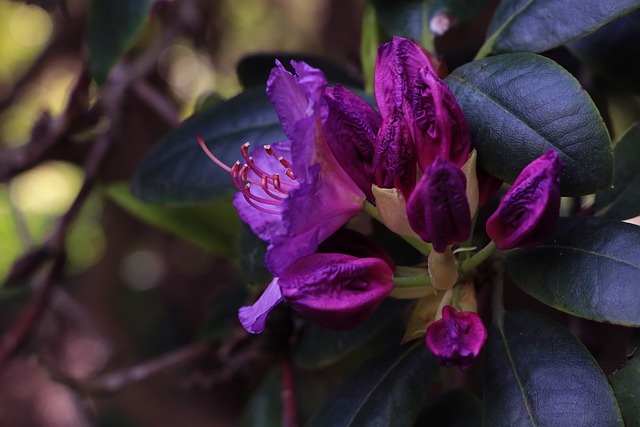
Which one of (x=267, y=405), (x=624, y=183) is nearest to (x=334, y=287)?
(x=624, y=183)

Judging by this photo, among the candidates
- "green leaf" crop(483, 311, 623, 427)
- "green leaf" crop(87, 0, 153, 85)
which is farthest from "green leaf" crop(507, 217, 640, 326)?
"green leaf" crop(87, 0, 153, 85)

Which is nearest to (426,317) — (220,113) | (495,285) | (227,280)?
(495,285)

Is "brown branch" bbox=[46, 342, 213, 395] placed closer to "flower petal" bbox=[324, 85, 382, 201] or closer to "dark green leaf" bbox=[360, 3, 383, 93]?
"dark green leaf" bbox=[360, 3, 383, 93]

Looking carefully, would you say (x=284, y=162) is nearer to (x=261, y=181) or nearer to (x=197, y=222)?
(x=261, y=181)

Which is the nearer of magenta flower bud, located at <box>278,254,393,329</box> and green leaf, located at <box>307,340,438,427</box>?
magenta flower bud, located at <box>278,254,393,329</box>

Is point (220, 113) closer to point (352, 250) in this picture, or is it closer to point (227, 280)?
point (352, 250)

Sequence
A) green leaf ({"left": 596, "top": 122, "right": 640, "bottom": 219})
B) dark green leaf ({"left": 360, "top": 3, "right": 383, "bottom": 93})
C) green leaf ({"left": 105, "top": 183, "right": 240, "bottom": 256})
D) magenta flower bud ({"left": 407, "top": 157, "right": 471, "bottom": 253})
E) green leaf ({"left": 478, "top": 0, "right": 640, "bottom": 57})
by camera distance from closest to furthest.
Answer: magenta flower bud ({"left": 407, "top": 157, "right": 471, "bottom": 253}), green leaf ({"left": 478, "top": 0, "right": 640, "bottom": 57}), green leaf ({"left": 596, "top": 122, "right": 640, "bottom": 219}), dark green leaf ({"left": 360, "top": 3, "right": 383, "bottom": 93}), green leaf ({"left": 105, "top": 183, "right": 240, "bottom": 256})

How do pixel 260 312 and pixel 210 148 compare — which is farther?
pixel 210 148
